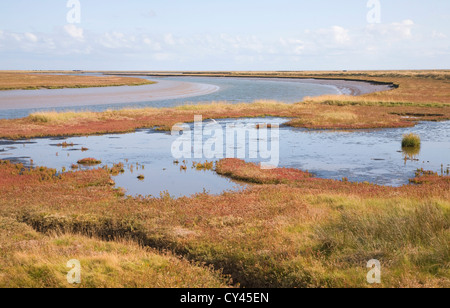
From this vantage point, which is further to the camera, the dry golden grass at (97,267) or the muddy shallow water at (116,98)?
the muddy shallow water at (116,98)

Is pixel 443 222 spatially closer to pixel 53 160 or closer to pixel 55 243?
pixel 55 243

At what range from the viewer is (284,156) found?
31125 mm

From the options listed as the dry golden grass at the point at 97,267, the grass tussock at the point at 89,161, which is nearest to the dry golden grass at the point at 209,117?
the grass tussock at the point at 89,161

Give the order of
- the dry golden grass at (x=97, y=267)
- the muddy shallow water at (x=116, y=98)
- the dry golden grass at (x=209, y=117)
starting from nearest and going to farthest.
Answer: the dry golden grass at (x=97, y=267)
the dry golden grass at (x=209, y=117)
the muddy shallow water at (x=116, y=98)

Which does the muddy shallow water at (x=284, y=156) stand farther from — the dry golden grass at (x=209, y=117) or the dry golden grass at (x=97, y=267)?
the dry golden grass at (x=97, y=267)

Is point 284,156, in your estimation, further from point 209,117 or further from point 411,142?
point 209,117

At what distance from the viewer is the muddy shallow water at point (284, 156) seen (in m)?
23.7

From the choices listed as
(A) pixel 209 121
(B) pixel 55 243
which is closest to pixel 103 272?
(B) pixel 55 243

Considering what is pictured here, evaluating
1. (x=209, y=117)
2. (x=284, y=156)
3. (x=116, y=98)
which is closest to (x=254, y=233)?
(x=284, y=156)

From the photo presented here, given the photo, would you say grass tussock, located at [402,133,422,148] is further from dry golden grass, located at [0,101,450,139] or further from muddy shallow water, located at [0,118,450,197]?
dry golden grass, located at [0,101,450,139]

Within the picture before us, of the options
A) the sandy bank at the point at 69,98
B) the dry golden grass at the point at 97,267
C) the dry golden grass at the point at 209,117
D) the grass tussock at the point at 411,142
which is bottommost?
the dry golden grass at the point at 97,267

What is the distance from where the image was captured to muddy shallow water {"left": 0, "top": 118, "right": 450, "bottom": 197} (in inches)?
933

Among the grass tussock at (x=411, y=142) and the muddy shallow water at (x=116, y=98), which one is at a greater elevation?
the muddy shallow water at (x=116, y=98)

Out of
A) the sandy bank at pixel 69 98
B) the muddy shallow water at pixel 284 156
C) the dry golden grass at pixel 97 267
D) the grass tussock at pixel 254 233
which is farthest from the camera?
the sandy bank at pixel 69 98
